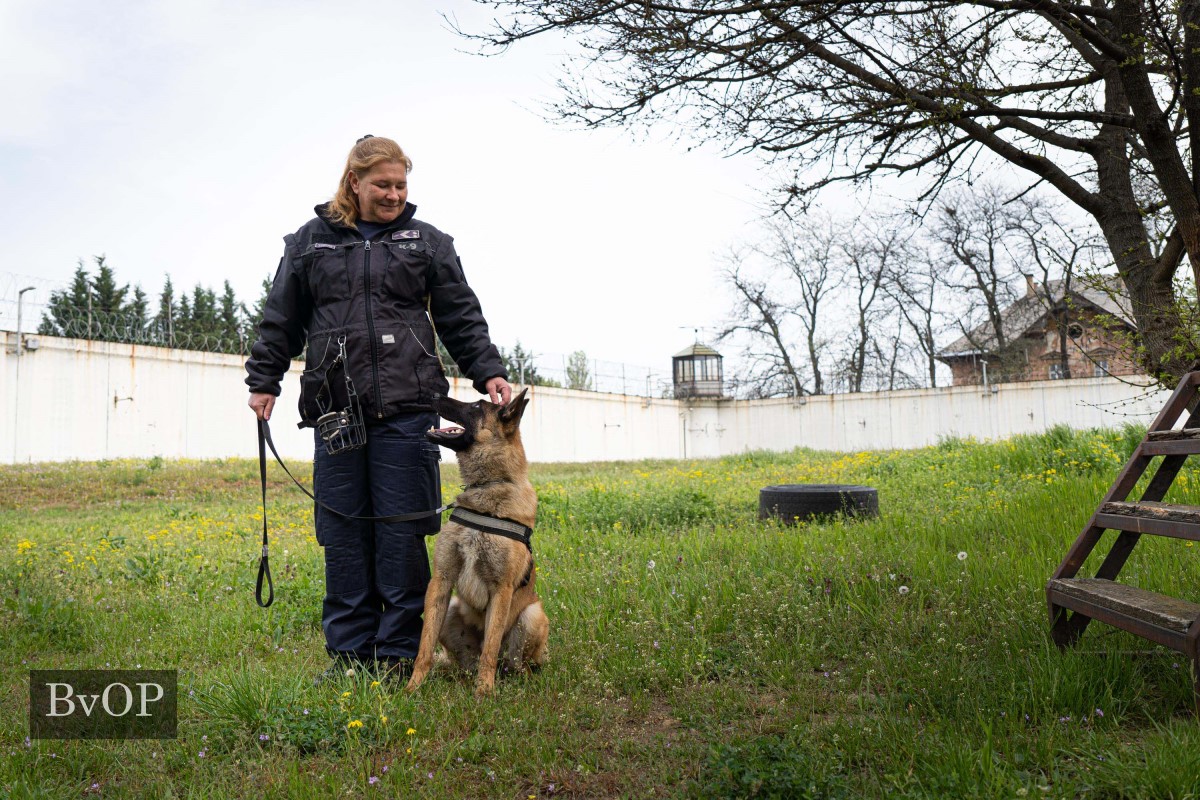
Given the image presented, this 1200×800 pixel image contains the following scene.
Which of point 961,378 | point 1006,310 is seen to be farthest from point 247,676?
point 961,378

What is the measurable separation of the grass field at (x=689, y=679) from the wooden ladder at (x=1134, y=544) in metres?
0.22

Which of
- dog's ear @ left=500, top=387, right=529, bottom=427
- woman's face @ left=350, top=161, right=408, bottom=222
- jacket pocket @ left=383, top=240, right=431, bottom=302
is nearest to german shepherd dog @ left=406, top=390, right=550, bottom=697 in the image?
dog's ear @ left=500, top=387, right=529, bottom=427

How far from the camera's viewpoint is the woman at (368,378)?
3703mm

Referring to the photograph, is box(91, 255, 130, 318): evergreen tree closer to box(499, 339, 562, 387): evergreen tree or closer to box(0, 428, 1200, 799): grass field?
box(499, 339, 562, 387): evergreen tree

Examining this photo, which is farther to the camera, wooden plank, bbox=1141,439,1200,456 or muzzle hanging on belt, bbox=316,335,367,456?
muzzle hanging on belt, bbox=316,335,367,456

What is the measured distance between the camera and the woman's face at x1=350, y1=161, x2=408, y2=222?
12.4 ft

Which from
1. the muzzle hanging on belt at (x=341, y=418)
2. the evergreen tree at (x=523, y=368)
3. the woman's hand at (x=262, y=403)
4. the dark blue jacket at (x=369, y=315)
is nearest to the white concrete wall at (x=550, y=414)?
the evergreen tree at (x=523, y=368)

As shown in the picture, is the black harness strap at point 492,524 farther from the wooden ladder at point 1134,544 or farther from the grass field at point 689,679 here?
the wooden ladder at point 1134,544

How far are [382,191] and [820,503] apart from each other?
5.37m

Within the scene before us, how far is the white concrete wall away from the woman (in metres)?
7.24

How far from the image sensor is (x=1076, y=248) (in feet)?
17.0

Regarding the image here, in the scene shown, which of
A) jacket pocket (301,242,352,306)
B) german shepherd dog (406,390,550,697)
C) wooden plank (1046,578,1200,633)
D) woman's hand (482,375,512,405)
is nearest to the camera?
wooden plank (1046,578,1200,633)

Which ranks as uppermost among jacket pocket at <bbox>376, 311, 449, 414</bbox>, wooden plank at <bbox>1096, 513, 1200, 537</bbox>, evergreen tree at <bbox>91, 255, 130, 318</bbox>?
evergreen tree at <bbox>91, 255, 130, 318</bbox>

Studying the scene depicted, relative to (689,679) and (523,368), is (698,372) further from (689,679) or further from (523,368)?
(689,679)
